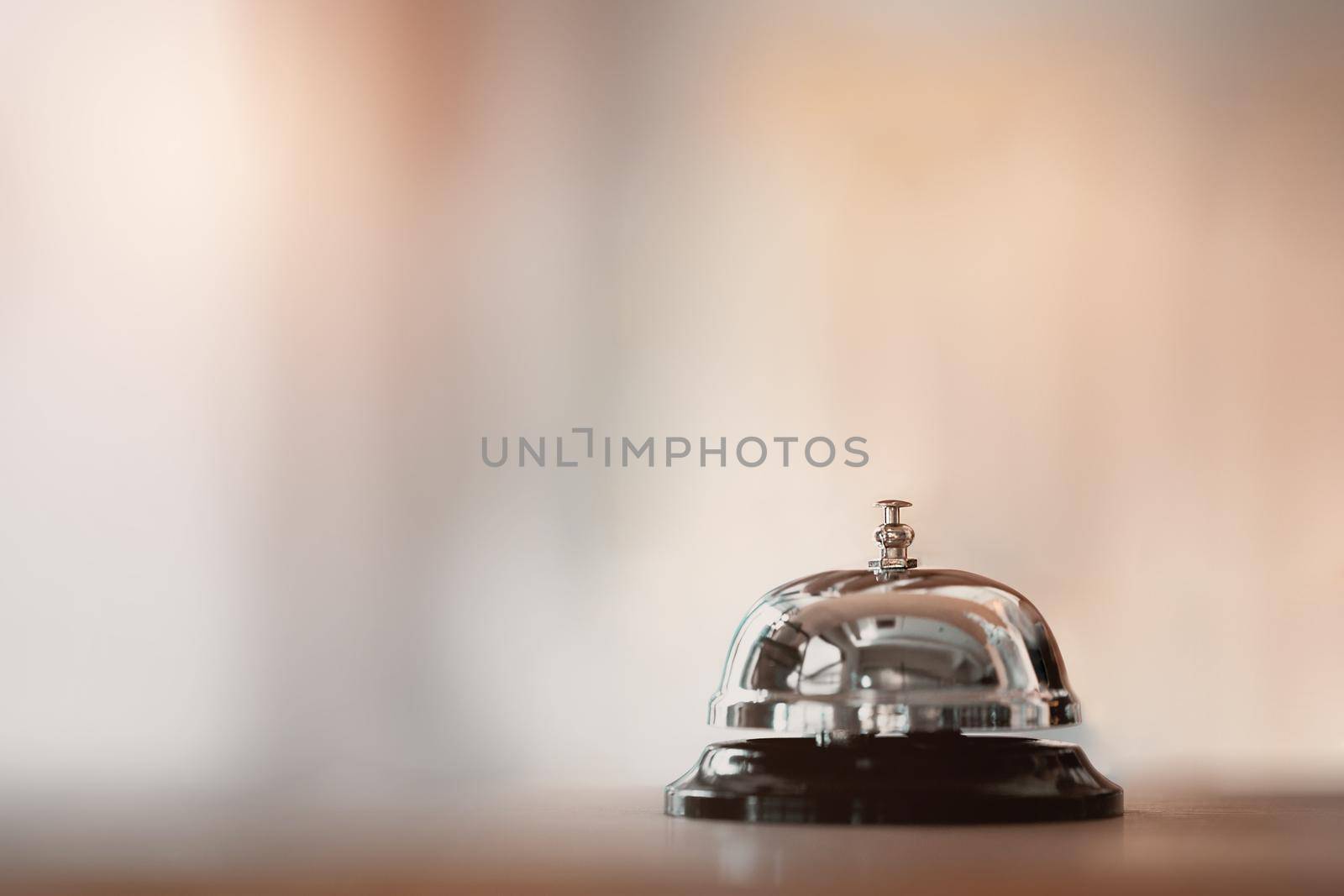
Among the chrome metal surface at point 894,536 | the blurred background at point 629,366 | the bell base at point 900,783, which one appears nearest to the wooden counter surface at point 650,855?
the bell base at point 900,783

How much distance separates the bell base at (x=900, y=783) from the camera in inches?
22.3

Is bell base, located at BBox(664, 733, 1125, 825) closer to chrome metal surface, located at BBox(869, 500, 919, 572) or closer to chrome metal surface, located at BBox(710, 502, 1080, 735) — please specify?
chrome metal surface, located at BBox(710, 502, 1080, 735)

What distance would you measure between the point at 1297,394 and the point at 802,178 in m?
0.53

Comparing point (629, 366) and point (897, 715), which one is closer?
point (897, 715)

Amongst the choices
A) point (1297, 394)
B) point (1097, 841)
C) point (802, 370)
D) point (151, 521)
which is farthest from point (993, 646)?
point (151, 521)

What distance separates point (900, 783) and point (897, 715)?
3 cm

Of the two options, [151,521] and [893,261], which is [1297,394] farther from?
[151,521]

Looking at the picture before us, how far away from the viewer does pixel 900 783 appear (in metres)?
0.58

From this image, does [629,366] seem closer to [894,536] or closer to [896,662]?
[894,536]

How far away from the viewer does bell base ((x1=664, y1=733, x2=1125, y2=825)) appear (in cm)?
57

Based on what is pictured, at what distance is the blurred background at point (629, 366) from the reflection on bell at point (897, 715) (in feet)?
2.20


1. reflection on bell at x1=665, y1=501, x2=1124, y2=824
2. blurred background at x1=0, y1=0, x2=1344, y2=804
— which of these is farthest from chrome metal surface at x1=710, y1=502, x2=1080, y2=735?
blurred background at x1=0, y1=0, x2=1344, y2=804

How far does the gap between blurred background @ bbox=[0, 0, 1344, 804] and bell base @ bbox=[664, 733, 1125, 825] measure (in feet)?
2.34

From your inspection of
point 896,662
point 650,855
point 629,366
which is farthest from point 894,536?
point 629,366
